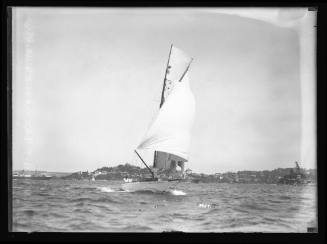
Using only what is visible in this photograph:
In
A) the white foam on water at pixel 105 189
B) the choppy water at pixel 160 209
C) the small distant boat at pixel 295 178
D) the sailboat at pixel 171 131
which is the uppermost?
the sailboat at pixel 171 131

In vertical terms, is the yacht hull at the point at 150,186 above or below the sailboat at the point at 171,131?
below

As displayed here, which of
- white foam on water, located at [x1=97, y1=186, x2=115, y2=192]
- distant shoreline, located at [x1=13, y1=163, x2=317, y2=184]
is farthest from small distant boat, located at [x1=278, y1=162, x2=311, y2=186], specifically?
white foam on water, located at [x1=97, y1=186, x2=115, y2=192]

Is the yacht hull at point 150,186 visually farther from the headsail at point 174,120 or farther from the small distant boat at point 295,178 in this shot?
the small distant boat at point 295,178

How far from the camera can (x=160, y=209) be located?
2463 mm

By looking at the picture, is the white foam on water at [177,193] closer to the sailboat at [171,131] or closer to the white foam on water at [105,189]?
the sailboat at [171,131]

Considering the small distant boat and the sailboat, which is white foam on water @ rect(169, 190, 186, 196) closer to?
the sailboat

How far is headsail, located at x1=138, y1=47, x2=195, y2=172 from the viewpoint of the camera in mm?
2496

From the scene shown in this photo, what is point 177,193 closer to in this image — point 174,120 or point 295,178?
point 174,120

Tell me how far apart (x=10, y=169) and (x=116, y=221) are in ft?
1.98

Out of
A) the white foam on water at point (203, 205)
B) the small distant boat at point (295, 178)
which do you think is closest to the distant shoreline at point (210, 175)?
the small distant boat at point (295, 178)

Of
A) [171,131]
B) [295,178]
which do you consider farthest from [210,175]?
[295,178]

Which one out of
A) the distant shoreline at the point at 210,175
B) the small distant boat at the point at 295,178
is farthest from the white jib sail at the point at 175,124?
the small distant boat at the point at 295,178

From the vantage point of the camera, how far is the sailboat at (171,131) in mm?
2492

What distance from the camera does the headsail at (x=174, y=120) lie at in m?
2.50
